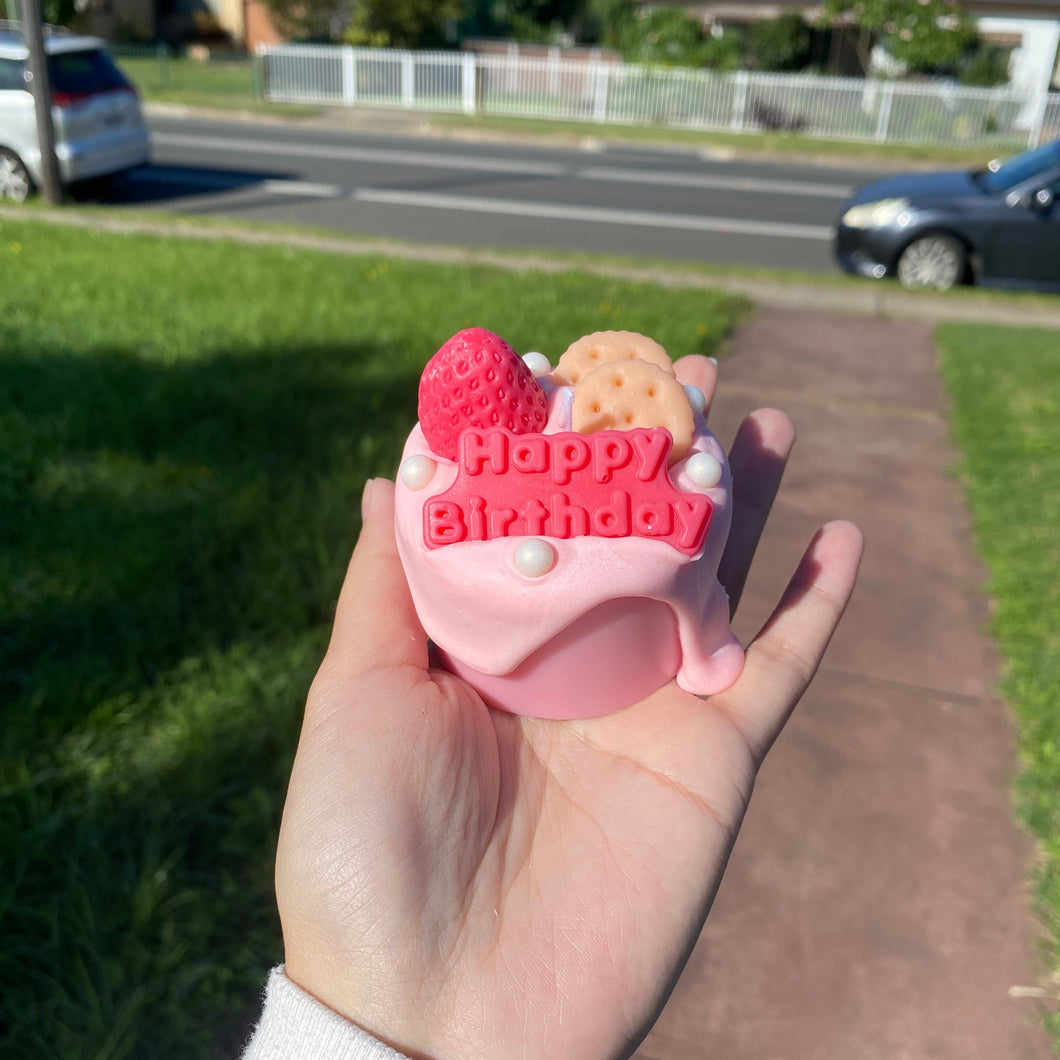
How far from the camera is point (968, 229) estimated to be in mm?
8703

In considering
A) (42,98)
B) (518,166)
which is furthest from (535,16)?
(42,98)

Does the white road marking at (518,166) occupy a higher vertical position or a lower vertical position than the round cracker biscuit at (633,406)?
lower

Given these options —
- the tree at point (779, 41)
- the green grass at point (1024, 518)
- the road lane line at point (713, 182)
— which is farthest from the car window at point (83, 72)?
the tree at point (779, 41)

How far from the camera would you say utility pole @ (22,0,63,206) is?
8.67 metres

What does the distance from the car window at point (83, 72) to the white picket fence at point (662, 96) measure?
1277 cm

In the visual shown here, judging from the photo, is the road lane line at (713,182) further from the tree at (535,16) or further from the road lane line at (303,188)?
the tree at (535,16)

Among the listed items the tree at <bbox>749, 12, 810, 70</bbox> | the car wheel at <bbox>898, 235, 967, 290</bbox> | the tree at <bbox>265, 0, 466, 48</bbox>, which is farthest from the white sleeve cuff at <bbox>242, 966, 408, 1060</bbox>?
the tree at <bbox>749, 12, 810, 70</bbox>

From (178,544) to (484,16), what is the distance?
37.2m

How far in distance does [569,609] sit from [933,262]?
8.45 m

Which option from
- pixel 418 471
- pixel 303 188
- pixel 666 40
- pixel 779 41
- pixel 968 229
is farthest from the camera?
pixel 779 41

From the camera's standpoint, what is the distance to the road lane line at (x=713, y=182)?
579 inches

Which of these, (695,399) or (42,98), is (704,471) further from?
(42,98)

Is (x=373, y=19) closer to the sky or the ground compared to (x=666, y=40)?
closer to the sky

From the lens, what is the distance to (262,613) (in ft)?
10.9
